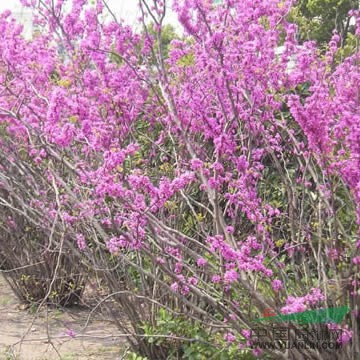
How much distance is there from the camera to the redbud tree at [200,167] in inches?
146

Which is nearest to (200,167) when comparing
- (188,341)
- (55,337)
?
(188,341)

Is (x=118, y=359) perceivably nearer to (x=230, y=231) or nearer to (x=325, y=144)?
(x=230, y=231)

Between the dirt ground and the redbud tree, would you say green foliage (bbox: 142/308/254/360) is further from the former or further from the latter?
the dirt ground

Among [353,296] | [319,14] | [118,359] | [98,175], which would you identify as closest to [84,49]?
[98,175]

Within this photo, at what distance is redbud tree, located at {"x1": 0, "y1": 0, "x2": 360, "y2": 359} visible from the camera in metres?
3.71

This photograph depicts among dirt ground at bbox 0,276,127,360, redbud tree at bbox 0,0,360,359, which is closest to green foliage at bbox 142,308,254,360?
redbud tree at bbox 0,0,360,359

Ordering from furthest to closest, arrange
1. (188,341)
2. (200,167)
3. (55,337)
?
(55,337), (188,341), (200,167)

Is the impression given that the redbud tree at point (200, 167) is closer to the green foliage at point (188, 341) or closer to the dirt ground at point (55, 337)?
the green foliage at point (188, 341)

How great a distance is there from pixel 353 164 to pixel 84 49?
283cm

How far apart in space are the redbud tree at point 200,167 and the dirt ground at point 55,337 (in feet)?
1.43

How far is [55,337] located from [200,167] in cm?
208

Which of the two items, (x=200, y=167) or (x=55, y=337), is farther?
(x=55, y=337)

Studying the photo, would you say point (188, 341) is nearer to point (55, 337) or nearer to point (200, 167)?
point (55, 337)

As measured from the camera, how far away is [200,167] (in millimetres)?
3947
